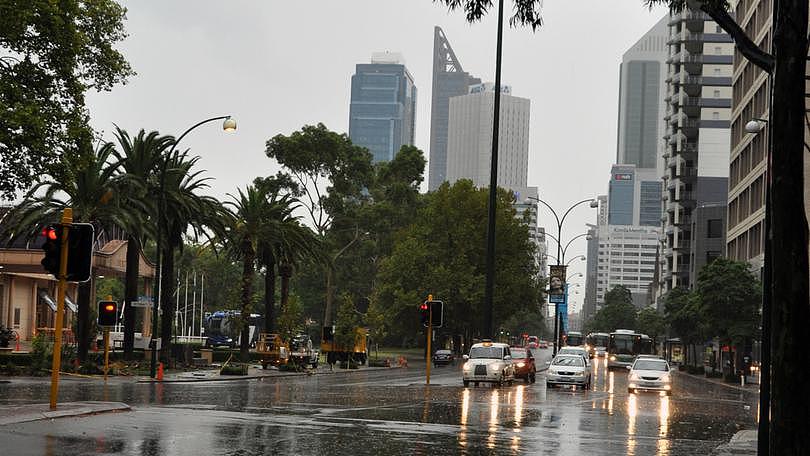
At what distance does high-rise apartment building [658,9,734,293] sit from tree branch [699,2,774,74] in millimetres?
117574

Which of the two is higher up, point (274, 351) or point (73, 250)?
point (73, 250)

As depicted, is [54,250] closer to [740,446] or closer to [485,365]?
[740,446]

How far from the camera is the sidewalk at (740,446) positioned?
17691 mm

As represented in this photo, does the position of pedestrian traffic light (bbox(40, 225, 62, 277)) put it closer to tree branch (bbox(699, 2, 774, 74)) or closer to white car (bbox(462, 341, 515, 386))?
tree branch (bbox(699, 2, 774, 74))

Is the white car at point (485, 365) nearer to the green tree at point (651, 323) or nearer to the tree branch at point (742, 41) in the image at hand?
the tree branch at point (742, 41)

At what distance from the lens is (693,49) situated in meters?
135

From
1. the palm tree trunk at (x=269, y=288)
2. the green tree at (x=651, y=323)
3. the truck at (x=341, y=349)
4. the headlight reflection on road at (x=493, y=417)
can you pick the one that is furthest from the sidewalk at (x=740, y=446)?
the green tree at (x=651, y=323)

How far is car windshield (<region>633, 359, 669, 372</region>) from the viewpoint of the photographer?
43.3m

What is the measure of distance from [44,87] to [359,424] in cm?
1757

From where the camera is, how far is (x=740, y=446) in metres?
19.2

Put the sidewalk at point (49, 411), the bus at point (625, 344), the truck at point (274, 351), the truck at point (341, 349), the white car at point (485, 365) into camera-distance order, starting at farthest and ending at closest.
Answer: the bus at point (625, 344), the truck at point (341, 349), the truck at point (274, 351), the white car at point (485, 365), the sidewalk at point (49, 411)

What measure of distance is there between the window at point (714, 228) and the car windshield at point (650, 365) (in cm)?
7653

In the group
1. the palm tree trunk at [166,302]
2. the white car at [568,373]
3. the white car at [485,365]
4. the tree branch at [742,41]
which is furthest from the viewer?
the palm tree trunk at [166,302]

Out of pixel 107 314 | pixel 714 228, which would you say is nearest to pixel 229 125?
pixel 107 314
